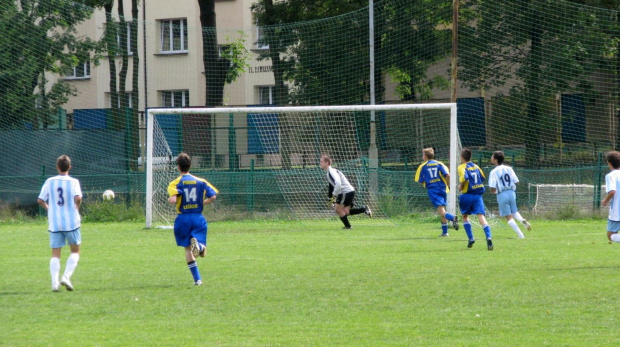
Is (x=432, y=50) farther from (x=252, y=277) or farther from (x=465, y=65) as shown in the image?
(x=252, y=277)

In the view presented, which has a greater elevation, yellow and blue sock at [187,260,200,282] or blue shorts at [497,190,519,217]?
blue shorts at [497,190,519,217]

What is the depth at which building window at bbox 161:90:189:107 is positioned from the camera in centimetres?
3600

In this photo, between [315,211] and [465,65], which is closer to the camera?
[315,211]

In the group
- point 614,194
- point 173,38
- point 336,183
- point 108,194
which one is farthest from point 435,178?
point 173,38

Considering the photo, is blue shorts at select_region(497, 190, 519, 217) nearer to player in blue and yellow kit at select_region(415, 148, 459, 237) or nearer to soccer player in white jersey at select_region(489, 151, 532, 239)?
soccer player in white jersey at select_region(489, 151, 532, 239)

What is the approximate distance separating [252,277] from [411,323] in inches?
145

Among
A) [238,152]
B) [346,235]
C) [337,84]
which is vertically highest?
[337,84]

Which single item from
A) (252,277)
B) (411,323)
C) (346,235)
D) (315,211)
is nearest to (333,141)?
(315,211)

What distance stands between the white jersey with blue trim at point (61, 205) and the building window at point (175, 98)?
2591cm

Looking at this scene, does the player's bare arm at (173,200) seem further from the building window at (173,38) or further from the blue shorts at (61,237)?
the building window at (173,38)

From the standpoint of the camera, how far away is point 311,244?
15750 millimetres

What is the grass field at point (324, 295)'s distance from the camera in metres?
7.17

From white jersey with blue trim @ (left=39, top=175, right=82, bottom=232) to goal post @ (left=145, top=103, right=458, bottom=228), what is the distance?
10.1 meters

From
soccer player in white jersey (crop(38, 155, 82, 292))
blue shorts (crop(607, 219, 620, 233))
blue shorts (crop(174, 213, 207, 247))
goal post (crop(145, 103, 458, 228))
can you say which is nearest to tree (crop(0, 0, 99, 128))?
goal post (crop(145, 103, 458, 228))
